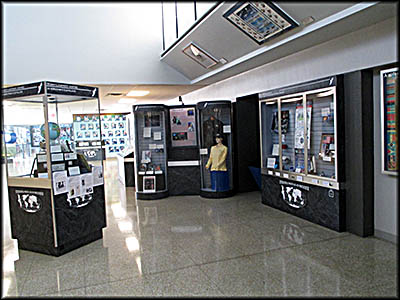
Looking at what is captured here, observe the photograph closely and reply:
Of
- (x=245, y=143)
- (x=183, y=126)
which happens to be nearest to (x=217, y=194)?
(x=245, y=143)

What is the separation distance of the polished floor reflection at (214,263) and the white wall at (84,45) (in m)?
3.59

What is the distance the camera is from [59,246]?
4.66 m

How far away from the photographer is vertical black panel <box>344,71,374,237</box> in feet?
15.7

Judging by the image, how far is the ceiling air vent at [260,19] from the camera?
4.30 meters

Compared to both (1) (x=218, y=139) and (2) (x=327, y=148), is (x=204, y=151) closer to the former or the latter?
(1) (x=218, y=139)

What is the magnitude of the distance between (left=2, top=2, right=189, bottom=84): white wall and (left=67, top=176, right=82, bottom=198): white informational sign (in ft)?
10.7

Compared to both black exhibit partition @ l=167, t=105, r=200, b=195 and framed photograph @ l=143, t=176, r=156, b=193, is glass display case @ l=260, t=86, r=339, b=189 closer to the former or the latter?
black exhibit partition @ l=167, t=105, r=200, b=195

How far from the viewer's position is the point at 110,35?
7477 millimetres

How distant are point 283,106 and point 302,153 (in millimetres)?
998

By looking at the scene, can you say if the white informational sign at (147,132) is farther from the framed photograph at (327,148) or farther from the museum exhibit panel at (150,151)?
the framed photograph at (327,148)

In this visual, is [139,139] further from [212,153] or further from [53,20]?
[53,20]

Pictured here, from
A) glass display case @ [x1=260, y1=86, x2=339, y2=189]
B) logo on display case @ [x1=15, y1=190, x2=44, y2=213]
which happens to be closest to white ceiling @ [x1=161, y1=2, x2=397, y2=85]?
glass display case @ [x1=260, y1=86, x2=339, y2=189]

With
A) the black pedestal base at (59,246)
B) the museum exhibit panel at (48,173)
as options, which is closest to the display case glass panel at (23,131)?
the museum exhibit panel at (48,173)

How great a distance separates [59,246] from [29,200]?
796 millimetres
